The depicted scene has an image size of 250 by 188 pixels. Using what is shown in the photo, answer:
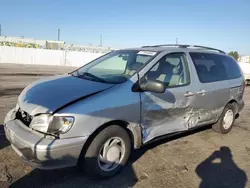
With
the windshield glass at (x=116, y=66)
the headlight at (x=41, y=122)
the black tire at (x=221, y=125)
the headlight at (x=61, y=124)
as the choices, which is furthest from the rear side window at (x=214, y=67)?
the headlight at (x=41, y=122)

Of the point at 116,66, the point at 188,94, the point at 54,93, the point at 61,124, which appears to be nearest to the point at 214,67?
the point at 188,94

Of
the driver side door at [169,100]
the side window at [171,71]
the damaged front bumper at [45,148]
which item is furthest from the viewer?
the side window at [171,71]

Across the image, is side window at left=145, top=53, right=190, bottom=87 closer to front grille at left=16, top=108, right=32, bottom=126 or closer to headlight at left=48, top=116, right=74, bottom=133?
headlight at left=48, top=116, right=74, bottom=133

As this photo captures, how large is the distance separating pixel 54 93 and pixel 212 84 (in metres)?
3.04

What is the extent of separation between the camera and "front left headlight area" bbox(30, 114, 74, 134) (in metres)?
2.96

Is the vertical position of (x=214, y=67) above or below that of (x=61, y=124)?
above

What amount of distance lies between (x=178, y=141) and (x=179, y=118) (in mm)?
937

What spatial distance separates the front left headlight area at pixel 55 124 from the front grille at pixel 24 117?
0.27 metres

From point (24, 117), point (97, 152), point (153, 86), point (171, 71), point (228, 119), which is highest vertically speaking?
point (171, 71)

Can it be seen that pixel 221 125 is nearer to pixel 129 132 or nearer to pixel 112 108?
pixel 129 132

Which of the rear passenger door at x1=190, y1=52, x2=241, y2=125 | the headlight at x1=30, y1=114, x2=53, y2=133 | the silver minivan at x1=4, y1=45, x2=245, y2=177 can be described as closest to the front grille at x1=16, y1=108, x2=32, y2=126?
the silver minivan at x1=4, y1=45, x2=245, y2=177

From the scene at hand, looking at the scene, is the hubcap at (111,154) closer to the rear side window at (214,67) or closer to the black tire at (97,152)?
the black tire at (97,152)

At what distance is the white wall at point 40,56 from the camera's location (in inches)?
1068

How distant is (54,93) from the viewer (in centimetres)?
332
